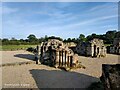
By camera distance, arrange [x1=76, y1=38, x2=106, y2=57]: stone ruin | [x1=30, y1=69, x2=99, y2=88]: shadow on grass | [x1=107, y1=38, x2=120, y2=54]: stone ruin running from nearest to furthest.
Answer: [x1=30, y1=69, x2=99, y2=88]: shadow on grass
[x1=76, y1=38, x2=106, y2=57]: stone ruin
[x1=107, y1=38, x2=120, y2=54]: stone ruin

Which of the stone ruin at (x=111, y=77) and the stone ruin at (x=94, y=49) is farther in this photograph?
the stone ruin at (x=94, y=49)

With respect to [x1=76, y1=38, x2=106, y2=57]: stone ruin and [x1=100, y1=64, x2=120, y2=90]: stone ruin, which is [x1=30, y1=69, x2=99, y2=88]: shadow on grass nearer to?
[x1=100, y1=64, x2=120, y2=90]: stone ruin

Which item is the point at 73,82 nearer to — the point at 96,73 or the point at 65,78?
the point at 65,78

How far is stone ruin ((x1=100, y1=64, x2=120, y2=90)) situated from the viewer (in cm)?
1298

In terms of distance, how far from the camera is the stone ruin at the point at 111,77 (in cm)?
1298

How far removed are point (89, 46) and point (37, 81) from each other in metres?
22.5

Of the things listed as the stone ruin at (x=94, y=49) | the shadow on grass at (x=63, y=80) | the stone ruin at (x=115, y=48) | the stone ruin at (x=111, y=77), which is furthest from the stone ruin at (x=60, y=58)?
the stone ruin at (x=115, y=48)

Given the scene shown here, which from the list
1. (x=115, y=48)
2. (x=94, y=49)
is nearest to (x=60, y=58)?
(x=94, y=49)

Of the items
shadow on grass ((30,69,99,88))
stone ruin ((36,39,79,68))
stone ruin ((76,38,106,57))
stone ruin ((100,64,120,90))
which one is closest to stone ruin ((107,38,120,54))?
stone ruin ((76,38,106,57))

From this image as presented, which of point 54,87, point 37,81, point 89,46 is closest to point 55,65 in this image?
point 37,81

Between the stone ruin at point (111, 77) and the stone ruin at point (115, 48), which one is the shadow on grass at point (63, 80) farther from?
the stone ruin at point (115, 48)

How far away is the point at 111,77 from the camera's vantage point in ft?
44.3

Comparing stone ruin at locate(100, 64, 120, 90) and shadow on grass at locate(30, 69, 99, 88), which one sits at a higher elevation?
stone ruin at locate(100, 64, 120, 90)

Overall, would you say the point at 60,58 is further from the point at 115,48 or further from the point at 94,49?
the point at 115,48
